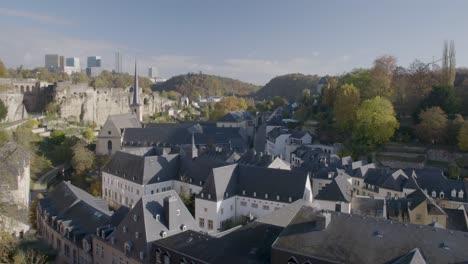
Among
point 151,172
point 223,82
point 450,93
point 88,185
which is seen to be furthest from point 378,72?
point 223,82

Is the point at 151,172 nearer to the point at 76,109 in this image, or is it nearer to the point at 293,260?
the point at 293,260

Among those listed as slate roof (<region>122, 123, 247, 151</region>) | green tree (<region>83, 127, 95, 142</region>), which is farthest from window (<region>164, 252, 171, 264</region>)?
green tree (<region>83, 127, 95, 142</region>)

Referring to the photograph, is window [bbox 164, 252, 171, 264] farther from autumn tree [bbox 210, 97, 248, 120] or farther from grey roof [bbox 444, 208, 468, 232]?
autumn tree [bbox 210, 97, 248, 120]

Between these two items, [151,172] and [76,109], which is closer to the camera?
[151,172]

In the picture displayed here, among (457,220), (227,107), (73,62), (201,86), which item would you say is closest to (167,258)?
(457,220)

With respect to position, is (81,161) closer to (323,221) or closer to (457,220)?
(323,221)

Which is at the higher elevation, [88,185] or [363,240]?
[363,240]
